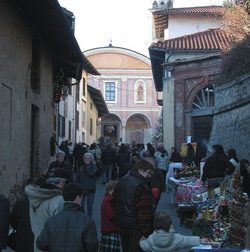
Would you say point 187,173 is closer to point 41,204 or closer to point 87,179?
point 87,179

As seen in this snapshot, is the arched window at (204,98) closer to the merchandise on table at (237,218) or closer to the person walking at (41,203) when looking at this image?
the merchandise on table at (237,218)

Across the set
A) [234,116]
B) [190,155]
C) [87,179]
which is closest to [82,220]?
[87,179]

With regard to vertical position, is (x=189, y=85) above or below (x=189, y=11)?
below

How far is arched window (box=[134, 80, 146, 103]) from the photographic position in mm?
61062

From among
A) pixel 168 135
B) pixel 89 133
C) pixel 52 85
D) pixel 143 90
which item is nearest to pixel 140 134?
pixel 143 90

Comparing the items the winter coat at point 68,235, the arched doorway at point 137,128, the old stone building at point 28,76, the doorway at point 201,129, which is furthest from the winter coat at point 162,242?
the arched doorway at point 137,128

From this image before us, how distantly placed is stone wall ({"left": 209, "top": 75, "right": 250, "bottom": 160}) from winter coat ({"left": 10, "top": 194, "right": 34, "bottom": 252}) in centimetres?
1007

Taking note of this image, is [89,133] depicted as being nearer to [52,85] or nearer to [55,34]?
[52,85]

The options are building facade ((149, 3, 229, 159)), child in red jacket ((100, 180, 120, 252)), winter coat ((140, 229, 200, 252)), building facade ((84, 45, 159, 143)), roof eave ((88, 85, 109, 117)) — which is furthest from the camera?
building facade ((84, 45, 159, 143))

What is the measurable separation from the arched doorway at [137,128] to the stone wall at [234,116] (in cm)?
4077

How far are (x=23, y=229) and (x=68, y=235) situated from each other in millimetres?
1294

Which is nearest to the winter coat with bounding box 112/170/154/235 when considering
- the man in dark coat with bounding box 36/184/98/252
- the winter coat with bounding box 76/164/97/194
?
the man in dark coat with bounding box 36/184/98/252

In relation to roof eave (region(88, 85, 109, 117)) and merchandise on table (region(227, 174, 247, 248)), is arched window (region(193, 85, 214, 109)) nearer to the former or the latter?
roof eave (region(88, 85, 109, 117))

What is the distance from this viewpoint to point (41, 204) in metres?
6.13
